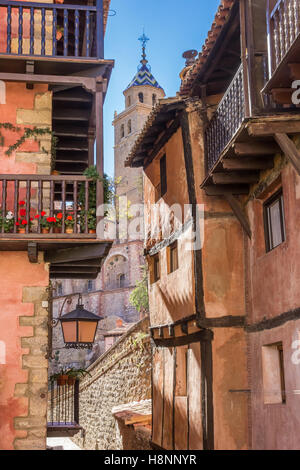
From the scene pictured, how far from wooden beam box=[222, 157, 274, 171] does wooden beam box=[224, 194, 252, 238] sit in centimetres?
127

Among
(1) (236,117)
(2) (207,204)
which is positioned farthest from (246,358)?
(1) (236,117)

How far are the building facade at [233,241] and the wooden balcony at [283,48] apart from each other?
16mm

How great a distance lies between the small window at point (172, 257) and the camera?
1409 cm

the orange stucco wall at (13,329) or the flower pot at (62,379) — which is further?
the flower pot at (62,379)

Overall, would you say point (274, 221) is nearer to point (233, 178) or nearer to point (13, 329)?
point (233, 178)

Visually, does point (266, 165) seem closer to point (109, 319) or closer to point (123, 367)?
point (123, 367)

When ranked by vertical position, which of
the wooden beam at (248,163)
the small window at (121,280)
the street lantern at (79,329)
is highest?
the small window at (121,280)

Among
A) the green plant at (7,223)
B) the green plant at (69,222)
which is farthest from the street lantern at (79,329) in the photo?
the green plant at (7,223)

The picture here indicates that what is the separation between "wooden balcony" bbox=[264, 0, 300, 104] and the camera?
24.8 feet

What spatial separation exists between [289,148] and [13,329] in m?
5.11

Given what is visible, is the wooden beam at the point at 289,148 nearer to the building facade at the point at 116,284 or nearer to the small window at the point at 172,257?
the small window at the point at 172,257

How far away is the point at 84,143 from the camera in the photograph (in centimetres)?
1413

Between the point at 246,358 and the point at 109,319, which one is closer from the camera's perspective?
the point at 246,358
